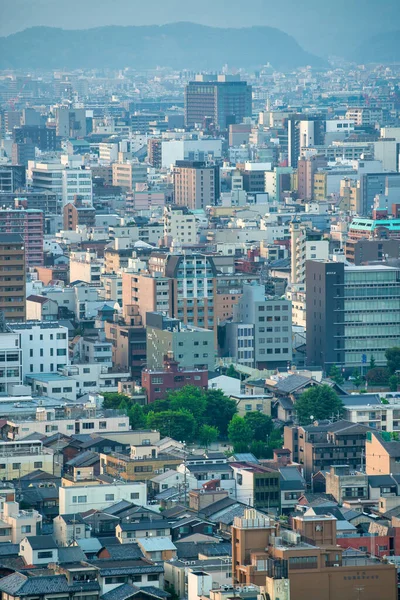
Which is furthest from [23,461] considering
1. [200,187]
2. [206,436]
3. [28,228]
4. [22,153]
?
[22,153]

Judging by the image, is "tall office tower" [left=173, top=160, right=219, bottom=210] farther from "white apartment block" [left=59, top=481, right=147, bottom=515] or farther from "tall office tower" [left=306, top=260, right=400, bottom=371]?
→ "white apartment block" [left=59, top=481, right=147, bottom=515]

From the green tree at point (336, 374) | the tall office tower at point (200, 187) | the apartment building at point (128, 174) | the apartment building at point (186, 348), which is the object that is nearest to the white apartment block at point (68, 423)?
the apartment building at point (186, 348)

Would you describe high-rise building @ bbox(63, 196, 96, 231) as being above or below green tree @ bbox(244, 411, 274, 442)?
above

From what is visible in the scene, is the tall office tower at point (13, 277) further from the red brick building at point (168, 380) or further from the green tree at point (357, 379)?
the green tree at point (357, 379)

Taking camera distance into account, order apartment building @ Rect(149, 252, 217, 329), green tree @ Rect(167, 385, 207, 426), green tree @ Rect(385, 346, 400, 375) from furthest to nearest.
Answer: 1. apartment building @ Rect(149, 252, 217, 329)
2. green tree @ Rect(385, 346, 400, 375)
3. green tree @ Rect(167, 385, 207, 426)

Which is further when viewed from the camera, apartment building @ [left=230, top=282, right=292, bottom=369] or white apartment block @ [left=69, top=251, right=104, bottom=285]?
white apartment block @ [left=69, top=251, right=104, bottom=285]

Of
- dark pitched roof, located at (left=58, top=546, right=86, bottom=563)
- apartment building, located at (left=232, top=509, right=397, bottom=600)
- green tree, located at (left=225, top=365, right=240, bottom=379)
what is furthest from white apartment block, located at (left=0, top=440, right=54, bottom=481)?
green tree, located at (left=225, top=365, right=240, bottom=379)
